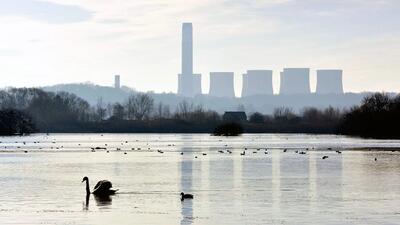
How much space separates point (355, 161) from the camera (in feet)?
230

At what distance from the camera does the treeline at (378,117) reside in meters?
148

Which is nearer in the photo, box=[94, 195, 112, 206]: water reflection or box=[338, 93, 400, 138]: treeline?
box=[94, 195, 112, 206]: water reflection

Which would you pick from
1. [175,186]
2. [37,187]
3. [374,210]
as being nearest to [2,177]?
[37,187]

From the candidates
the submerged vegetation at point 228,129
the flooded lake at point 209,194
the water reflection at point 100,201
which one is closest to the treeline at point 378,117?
the submerged vegetation at point 228,129

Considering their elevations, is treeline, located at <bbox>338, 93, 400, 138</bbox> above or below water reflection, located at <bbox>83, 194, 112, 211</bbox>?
above

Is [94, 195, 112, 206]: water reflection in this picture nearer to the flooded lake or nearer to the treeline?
the flooded lake

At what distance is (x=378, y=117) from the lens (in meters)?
150

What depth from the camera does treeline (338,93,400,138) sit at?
148 metres

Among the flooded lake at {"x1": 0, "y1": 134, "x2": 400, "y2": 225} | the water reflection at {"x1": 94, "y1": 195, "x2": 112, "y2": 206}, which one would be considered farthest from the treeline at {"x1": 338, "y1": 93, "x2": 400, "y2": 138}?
the water reflection at {"x1": 94, "y1": 195, "x2": 112, "y2": 206}

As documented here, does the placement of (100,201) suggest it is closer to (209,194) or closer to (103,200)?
(103,200)

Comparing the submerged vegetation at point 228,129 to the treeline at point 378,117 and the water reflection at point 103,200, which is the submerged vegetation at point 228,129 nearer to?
the treeline at point 378,117

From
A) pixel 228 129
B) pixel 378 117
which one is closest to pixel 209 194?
pixel 378 117

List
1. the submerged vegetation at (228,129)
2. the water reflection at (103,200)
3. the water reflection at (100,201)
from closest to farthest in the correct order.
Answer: the water reflection at (100,201), the water reflection at (103,200), the submerged vegetation at (228,129)

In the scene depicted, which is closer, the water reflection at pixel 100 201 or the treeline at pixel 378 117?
the water reflection at pixel 100 201
